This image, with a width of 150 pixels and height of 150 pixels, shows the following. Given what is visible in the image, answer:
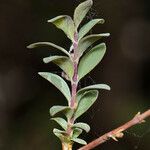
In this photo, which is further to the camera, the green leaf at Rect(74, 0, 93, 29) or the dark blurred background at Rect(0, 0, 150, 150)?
the dark blurred background at Rect(0, 0, 150, 150)

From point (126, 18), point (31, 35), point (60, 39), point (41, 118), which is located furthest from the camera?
point (126, 18)

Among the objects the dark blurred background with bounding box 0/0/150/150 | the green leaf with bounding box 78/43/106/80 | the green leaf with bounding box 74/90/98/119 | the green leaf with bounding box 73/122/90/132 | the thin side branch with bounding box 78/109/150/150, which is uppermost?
the green leaf with bounding box 78/43/106/80

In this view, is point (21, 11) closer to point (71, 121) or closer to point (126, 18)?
point (126, 18)

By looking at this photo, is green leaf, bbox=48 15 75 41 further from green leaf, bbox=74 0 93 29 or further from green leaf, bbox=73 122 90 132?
green leaf, bbox=73 122 90 132

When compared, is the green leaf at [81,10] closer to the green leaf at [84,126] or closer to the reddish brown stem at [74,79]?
the reddish brown stem at [74,79]

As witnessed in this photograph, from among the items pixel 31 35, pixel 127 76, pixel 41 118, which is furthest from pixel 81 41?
pixel 127 76

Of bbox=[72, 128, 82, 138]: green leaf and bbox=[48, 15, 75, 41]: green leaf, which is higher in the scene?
bbox=[48, 15, 75, 41]: green leaf

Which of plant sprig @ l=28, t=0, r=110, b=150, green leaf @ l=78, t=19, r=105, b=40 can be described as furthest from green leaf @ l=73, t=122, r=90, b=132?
green leaf @ l=78, t=19, r=105, b=40
